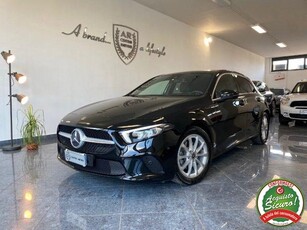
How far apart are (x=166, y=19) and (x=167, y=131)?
5984 millimetres

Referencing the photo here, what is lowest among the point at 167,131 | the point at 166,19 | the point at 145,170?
the point at 145,170

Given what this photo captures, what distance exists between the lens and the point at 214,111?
2912 millimetres

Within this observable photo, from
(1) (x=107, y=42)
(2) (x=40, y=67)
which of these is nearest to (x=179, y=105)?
(2) (x=40, y=67)

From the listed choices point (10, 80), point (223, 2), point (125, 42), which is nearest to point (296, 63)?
point (223, 2)

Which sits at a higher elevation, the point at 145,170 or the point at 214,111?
the point at 214,111

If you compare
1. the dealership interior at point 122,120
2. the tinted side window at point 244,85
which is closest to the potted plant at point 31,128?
the dealership interior at point 122,120

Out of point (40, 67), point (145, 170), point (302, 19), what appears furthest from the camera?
point (302, 19)

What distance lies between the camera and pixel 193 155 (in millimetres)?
2617

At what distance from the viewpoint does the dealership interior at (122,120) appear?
2047 mm

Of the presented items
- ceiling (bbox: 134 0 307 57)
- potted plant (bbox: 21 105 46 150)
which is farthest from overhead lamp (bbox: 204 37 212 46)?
potted plant (bbox: 21 105 46 150)

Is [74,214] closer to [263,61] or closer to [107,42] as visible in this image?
[107,42]

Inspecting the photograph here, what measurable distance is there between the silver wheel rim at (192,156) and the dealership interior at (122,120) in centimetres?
4

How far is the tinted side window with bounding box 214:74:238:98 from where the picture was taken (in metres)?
3.12

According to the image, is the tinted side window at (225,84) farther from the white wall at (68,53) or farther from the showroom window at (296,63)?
the showroom window at (296,63)
